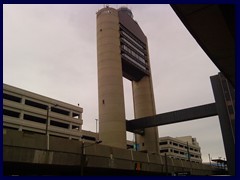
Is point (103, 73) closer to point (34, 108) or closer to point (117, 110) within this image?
point (117, 110)

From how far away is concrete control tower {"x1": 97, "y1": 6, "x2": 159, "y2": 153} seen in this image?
60.8 metres

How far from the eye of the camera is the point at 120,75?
65.6 metres

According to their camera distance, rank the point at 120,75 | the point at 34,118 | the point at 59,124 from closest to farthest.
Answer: the point at 120,75
the point at 34,118
the point at 59,124

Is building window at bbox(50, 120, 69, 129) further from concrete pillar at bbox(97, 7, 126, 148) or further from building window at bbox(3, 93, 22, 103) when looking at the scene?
concrete pillar at bbox(97, 7, 126, 148)

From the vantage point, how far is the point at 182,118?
64625 mm

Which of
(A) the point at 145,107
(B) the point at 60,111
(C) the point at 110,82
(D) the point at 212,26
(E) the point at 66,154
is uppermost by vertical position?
(C) the point at 110,82

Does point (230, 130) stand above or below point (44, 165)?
above

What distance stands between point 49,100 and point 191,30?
73.5 m

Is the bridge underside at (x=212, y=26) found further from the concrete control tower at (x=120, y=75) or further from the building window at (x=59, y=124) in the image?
the building window at (x=59, y=124)

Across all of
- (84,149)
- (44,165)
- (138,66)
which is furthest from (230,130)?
(44,165)

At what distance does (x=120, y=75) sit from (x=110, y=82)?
3550mm

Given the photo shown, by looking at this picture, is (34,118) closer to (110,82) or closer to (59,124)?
(59,124)

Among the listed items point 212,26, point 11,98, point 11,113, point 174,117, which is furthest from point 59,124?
point 212,26

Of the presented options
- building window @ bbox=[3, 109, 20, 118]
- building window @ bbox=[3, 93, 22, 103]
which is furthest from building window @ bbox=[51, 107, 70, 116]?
building window @ bbox=[3, 109, 20, 118]
